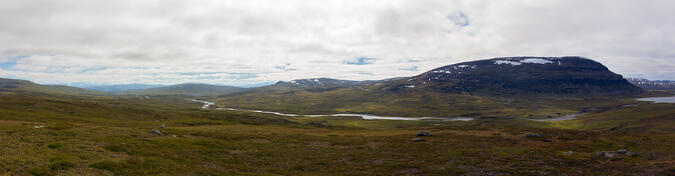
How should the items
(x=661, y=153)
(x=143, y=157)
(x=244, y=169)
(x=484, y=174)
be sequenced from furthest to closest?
1. (x=661, y=153)
2. (x=484, y=174)
3. (x=244, y=169)
4. (x=143, y=157)

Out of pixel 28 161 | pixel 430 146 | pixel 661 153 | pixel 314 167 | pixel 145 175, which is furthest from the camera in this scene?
pixel 430 146

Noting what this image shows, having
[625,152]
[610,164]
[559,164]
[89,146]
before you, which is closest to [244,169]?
[89,146]

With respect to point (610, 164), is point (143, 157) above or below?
above

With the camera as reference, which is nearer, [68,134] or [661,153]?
[68,134]

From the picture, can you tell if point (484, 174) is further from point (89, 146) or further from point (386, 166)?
point (89, 146)

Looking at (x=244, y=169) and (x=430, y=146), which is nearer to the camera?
(x=244, y=169)

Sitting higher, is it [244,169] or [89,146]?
[89,146]

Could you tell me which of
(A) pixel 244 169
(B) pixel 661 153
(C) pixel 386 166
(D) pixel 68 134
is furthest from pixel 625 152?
(D) pixel 68 134

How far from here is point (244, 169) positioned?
107 feet

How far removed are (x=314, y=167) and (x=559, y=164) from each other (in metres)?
33.7

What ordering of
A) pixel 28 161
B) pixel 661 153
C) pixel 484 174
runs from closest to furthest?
pixel 28 161 < pixel 484 174 < pixel 661 153

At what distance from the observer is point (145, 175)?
23719mm

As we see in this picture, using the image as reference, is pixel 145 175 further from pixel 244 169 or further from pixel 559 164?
pixel 559 164

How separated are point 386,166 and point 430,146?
19316mm
